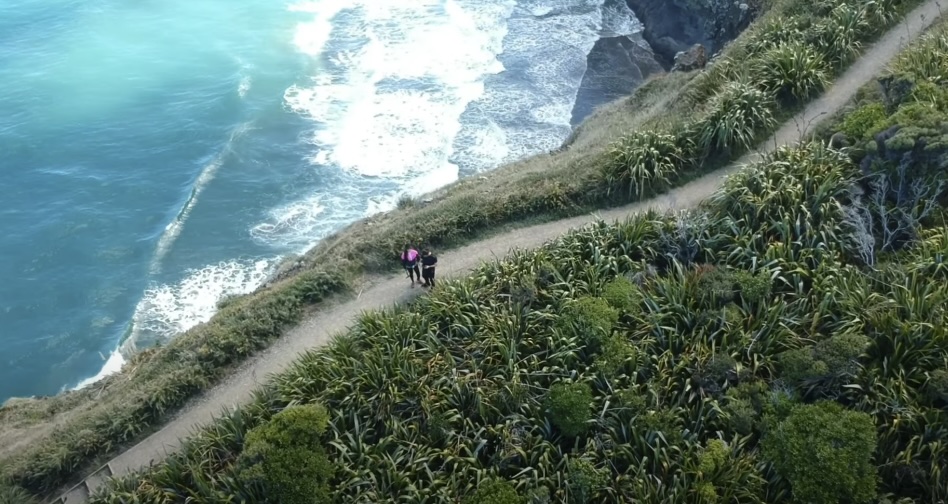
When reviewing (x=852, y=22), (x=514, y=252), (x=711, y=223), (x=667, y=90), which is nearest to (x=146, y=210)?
(x=514, y=252)

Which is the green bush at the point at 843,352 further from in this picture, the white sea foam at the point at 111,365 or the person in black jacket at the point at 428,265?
the white sea foam at the point at 111,365

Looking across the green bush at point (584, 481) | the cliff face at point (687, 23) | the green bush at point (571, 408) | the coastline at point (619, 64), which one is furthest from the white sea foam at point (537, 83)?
the green bush at point (584, 481)

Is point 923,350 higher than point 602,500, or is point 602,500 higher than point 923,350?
point 923,350

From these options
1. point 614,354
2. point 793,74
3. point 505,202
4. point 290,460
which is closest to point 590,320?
point 614,354

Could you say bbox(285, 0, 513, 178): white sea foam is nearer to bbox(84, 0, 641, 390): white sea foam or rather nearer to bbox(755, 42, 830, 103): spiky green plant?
bbox(84, 0, 641, 390): white sea foam

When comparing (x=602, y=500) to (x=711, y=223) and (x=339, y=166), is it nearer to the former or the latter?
(x=711, y=223)

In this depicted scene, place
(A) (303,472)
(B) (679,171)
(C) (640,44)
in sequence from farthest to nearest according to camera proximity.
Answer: (C) (640,44), (B) (679,171), (A) (303,472)
